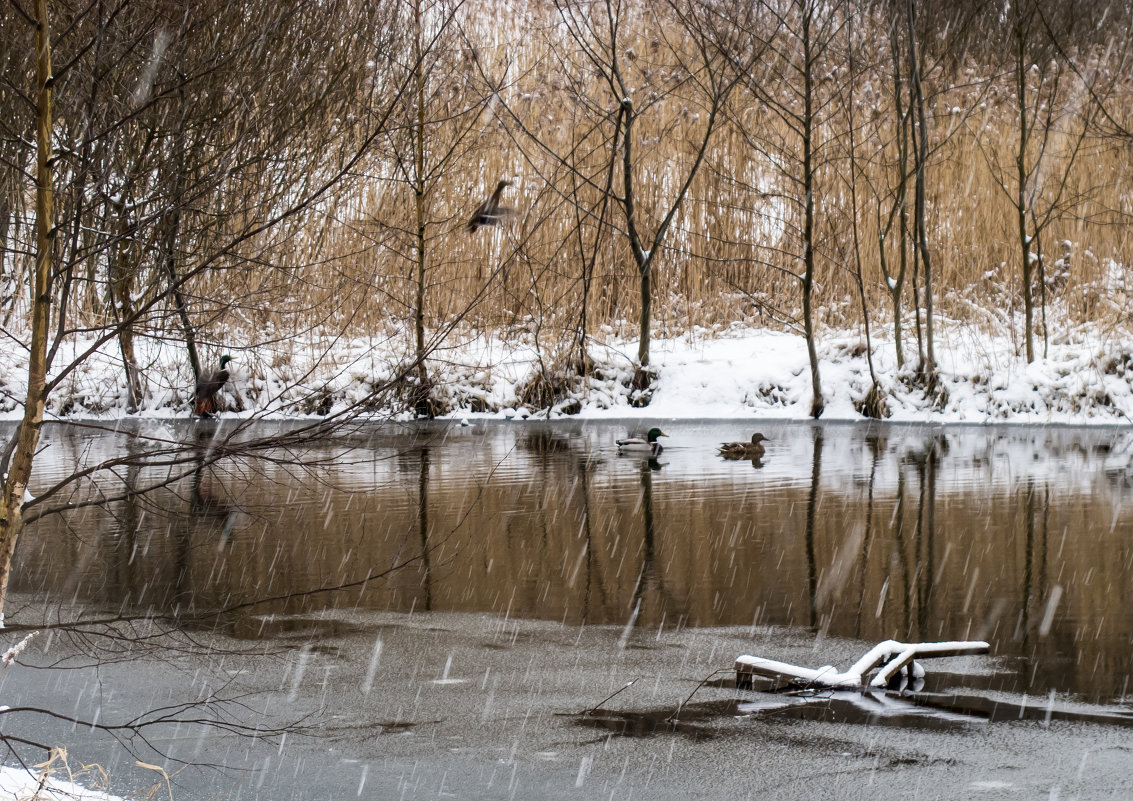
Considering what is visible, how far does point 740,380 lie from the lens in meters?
17.0

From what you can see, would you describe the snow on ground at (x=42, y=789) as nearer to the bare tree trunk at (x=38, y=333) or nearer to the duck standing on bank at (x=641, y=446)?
the bare tree trunk at (x=38, y=333)

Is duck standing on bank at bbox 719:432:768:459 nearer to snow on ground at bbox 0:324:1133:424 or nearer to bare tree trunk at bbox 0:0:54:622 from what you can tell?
snow on ground at bbox 0:324:1133:424

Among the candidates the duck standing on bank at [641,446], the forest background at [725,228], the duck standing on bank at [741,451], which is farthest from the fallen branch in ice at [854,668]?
the forest background at [725,228]

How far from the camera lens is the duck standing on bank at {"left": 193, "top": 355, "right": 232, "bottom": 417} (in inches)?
650

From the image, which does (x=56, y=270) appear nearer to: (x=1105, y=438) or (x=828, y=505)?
(x=828, y=505)

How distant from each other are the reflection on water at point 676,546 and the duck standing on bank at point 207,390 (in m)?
3.64

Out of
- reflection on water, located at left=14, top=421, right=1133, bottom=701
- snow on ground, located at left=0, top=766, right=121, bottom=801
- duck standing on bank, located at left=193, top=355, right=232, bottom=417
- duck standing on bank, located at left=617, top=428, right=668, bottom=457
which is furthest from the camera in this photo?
duck standing on bank, located at left=193, top=355, right=232, bottom=417

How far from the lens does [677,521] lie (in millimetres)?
8914

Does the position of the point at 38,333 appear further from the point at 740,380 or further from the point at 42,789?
the point at 740,380

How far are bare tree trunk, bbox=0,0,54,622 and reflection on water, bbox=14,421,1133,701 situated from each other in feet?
1.31

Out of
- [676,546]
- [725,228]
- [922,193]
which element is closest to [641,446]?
[676,546]

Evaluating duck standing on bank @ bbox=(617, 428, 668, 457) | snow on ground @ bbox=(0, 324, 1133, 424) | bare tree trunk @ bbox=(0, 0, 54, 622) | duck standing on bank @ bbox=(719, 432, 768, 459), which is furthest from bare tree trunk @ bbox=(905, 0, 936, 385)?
bare tree trunk @ bbox=(0, 0, 54, 622)

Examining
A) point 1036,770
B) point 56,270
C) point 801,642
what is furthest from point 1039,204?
point 56,270

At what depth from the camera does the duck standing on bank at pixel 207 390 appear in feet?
54.2
